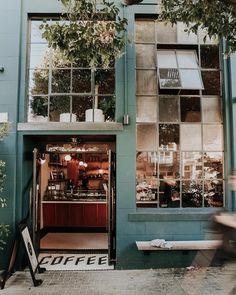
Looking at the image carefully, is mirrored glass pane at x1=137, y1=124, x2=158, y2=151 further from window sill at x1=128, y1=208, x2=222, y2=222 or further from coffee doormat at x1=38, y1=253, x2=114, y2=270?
coffee doormat at x1=38, y1=253, x2=114, y2=270

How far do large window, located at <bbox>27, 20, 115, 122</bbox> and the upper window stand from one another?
1184 mm

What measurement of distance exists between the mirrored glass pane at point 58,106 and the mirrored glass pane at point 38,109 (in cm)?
14

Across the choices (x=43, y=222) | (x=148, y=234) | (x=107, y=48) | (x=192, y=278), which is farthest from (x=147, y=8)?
(x=43, y=222)

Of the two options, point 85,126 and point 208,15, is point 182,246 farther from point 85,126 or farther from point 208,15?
point 208,15

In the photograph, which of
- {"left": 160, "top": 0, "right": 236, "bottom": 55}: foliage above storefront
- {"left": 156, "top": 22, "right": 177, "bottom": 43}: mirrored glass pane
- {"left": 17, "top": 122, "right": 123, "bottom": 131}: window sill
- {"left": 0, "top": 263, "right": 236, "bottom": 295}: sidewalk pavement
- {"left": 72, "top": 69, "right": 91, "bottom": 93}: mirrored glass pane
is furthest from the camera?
{"left": 156, "top": 22, "right": 177, "bottom": 43}: mirrored glass pane

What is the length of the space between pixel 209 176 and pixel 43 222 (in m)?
6.14

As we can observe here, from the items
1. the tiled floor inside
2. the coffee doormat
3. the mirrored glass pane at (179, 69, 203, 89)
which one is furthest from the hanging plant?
the tiled floor inside

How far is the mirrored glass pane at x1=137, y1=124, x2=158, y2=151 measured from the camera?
820 cm

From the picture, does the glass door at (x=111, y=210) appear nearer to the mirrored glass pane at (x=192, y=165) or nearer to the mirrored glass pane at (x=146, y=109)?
the mirrored glass pane at (x=146, y=109)

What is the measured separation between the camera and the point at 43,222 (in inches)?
468

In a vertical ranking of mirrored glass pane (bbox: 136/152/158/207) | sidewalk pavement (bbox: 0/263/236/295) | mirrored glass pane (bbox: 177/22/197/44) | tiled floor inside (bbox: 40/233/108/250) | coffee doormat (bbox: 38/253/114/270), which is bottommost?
sidewalk pavement (bbox: 0/263/236/295)

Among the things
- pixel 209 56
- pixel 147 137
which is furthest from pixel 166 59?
pixel 147 137

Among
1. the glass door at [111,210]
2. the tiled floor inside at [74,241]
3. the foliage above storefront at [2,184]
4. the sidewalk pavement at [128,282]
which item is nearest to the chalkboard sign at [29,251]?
the sidewalk pavement at [128,282]

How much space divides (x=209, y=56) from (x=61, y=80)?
11.6 ft
